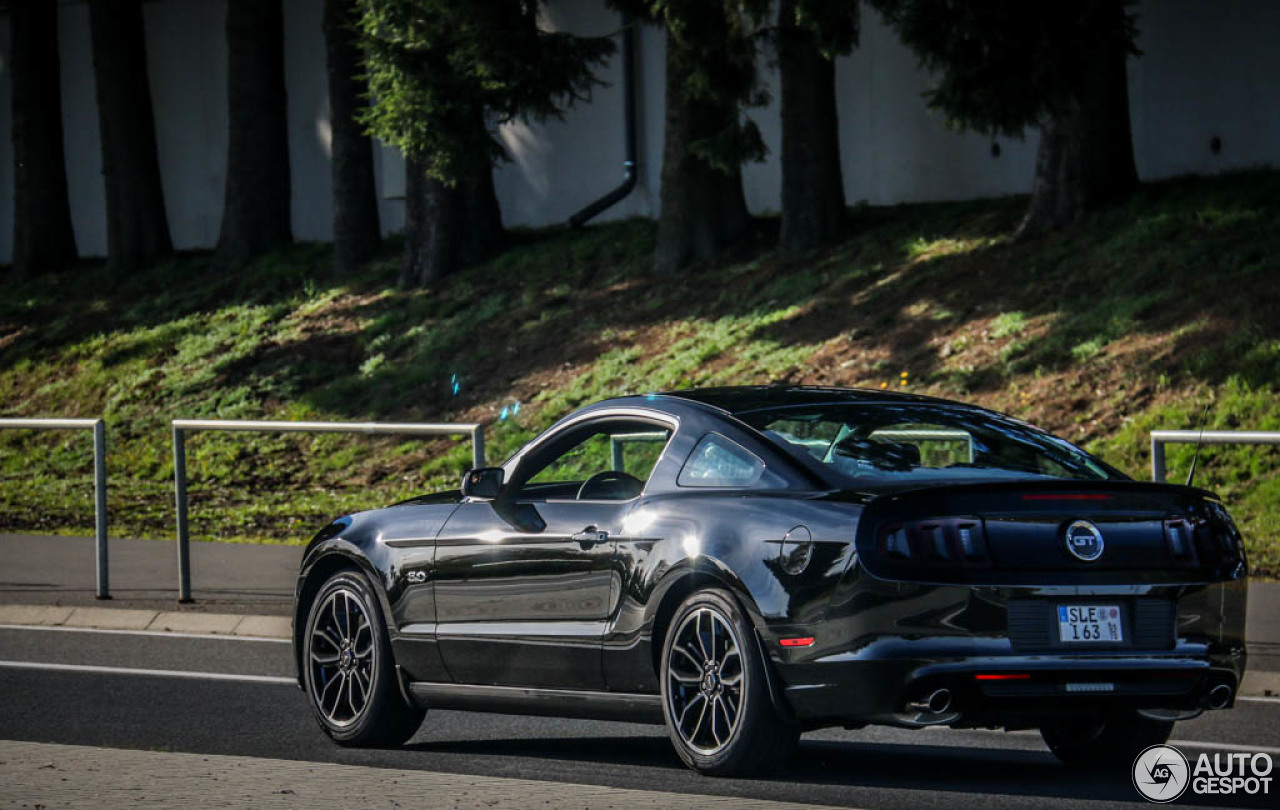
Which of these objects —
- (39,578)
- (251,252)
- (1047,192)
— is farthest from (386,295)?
(39,578)

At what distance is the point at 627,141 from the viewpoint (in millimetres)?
30922

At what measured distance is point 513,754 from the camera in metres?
8.65

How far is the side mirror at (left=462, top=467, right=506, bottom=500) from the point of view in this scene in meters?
8.52

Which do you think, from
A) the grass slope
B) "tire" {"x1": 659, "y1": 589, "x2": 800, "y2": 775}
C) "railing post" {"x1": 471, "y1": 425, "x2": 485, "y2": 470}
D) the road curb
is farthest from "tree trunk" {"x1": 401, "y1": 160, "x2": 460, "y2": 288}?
"tire" {"x1": 659, "y1": 589, "x2": 800, "y2": 775}

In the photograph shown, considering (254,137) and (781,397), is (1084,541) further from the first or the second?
(254,137)

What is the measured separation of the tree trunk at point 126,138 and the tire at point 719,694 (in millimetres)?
29171

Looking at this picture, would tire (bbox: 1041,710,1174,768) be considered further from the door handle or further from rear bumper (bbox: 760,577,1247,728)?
the door handle

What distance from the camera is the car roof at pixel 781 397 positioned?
26.6 ft

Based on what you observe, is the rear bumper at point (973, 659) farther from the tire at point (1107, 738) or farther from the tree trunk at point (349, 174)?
the tree trunk at point (349, 174)

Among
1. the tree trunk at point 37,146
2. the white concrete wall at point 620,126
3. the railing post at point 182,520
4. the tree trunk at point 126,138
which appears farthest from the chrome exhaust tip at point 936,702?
the tree trunk at point 37,146

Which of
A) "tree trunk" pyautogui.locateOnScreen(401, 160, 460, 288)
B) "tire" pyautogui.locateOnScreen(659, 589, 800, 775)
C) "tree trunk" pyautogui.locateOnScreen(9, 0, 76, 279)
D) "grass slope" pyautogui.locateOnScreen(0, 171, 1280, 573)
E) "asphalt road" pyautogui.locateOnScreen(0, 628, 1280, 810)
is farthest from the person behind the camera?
"tree trunk" pyautogui.locateOnScreen(9, 0, 76, 279)

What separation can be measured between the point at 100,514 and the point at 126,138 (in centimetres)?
2179

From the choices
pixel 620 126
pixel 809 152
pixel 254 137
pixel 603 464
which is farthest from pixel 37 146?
pixel 603 464

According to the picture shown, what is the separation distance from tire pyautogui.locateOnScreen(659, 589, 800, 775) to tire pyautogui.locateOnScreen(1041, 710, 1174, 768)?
143 centimetres
